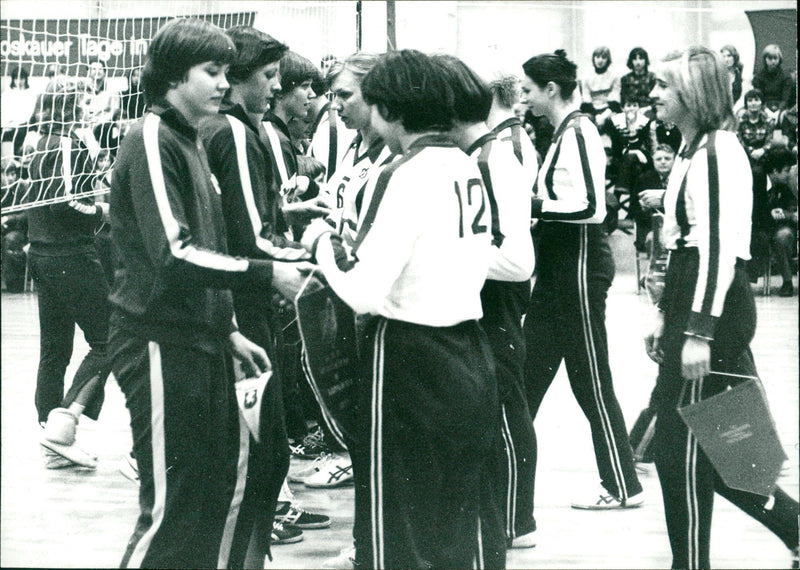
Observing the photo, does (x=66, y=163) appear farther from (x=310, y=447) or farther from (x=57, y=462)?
(x=310, y=447)

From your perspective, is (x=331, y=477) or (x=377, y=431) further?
(x=331, y=477)

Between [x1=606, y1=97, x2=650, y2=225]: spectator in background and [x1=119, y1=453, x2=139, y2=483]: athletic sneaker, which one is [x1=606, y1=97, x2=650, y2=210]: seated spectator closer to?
[x1=606, y1=97, x2=650, y2=225]: spectator in background

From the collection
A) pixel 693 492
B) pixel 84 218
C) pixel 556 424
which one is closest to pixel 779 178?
pixel 556 424

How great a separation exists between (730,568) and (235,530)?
1.65 meters

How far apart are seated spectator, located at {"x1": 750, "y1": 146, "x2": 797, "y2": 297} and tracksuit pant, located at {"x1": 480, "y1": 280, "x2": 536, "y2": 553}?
24.3 ft

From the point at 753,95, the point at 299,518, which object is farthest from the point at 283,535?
the point at 753,95

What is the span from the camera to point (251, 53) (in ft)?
10.5

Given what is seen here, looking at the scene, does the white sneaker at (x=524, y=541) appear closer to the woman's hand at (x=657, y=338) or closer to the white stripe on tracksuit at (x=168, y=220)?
the woman's hand at (x=657, y=338)

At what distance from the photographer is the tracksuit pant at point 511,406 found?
3439 mm

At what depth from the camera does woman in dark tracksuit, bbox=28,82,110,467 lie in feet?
15.9

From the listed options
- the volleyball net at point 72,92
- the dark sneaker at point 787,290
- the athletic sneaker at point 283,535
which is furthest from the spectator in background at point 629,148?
the athletic sneaker at point 283,535

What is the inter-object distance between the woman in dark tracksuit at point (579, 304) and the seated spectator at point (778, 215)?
6774mm

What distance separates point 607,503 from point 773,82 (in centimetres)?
872

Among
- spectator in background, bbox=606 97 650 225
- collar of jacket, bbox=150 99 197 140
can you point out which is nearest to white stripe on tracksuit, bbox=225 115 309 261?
collar of jacket, bbox=150 99 197 140
